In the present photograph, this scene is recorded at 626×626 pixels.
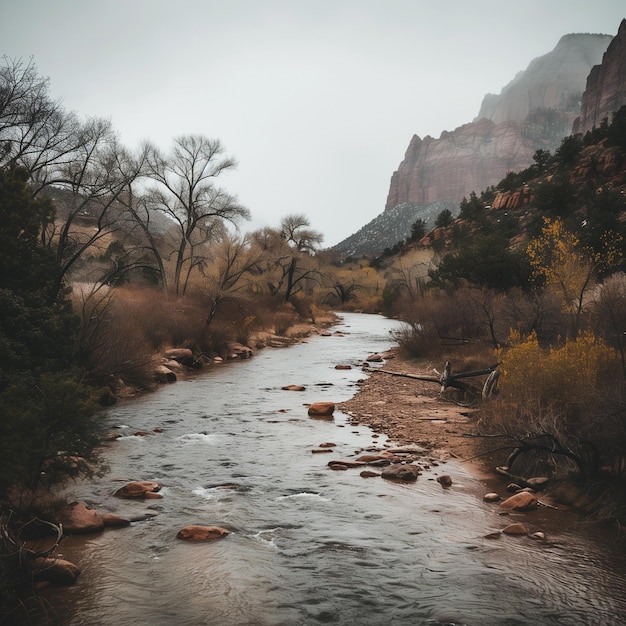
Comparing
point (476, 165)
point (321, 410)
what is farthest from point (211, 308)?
point (476, 165)

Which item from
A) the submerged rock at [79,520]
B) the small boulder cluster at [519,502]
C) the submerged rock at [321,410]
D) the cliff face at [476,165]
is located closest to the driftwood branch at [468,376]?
the submerged rock at [321,410]

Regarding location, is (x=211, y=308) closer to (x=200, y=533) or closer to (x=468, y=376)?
(x=468, y=376)

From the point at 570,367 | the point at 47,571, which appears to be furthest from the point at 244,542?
the point at 570,367

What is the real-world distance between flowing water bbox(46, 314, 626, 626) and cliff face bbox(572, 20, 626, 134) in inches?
4330

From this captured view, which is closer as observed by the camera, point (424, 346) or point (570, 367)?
point (570, 367)

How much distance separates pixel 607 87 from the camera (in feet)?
343

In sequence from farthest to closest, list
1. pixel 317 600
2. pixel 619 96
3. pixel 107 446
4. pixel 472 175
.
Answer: pixel 472 175, pixel 619 96, pixel 107 446, pixel 317 600

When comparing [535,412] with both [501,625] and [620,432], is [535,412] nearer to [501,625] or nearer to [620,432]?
[620,432]

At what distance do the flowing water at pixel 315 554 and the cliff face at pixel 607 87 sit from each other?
10999cm

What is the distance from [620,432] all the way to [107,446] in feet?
29.1

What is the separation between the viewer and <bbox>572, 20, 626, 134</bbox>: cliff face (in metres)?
101

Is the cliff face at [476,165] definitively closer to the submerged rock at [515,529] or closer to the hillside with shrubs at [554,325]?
the hillside with shrubs at [554,325]

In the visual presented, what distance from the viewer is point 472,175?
186m

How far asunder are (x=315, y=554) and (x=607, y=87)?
122m
